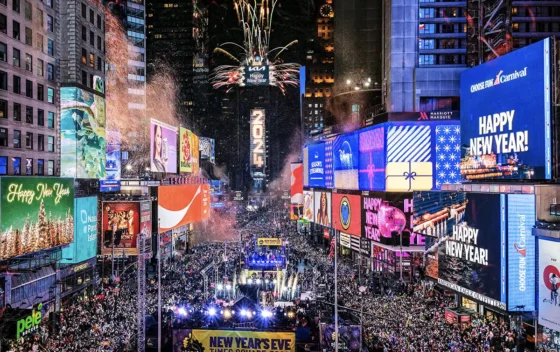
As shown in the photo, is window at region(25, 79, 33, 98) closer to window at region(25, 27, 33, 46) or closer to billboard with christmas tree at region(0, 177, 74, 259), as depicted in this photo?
window at region(25, 27, 33, 46)

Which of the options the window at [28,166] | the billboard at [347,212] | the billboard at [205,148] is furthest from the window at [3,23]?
the billboard at [205,148]

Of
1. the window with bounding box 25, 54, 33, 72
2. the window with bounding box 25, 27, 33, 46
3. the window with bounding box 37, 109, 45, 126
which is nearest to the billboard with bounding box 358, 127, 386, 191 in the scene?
the window with bounding box 37, 109, 45, 126

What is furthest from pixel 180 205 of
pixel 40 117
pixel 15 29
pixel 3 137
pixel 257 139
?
pixel 257 139

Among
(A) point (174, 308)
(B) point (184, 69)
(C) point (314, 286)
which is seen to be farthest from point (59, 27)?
(B) point (184, 69)

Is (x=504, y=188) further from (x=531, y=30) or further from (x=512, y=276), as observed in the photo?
(x=531, y=30)

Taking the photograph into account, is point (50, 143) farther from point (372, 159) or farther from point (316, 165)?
point (316, 165)

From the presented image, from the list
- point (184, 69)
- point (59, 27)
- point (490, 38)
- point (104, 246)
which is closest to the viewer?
point (490, 38)

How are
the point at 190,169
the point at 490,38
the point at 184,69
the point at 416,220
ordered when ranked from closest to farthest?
the point at 416,220 → the point at 490,38 → the point at 190,169 → the point at 184,69

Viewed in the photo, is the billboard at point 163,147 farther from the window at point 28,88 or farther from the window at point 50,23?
the window at point 28,88
